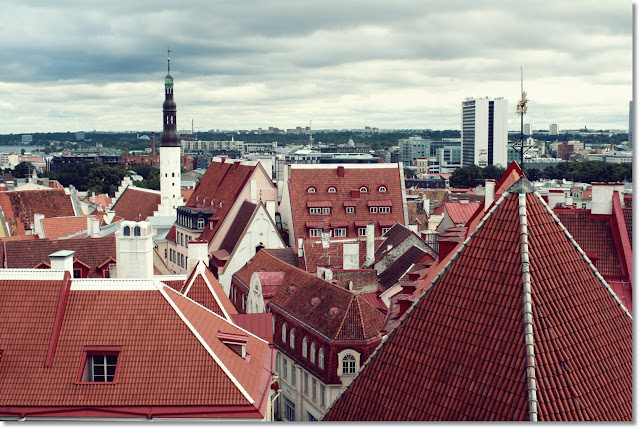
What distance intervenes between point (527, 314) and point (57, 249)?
32113mm

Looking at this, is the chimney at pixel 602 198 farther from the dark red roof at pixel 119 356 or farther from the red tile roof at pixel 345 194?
the red tile roof at pixel 345 194

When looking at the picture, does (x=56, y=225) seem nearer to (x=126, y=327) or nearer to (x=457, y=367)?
(x=126, y=327)

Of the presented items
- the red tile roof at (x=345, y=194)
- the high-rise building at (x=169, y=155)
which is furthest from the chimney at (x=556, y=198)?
the high-rise building at (x=169, y=155)

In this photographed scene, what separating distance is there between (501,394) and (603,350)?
2138 mm

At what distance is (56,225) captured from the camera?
5944 cm

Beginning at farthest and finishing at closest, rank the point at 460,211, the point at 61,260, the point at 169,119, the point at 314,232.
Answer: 1. the point at 169,119
2. the point at 314,232
3. the point at 460,211
4. the point at 61,260

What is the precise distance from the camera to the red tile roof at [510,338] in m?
12.0

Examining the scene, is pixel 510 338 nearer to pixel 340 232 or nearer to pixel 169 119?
pixel 340 232

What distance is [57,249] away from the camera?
40094mm

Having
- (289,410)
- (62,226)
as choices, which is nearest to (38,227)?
(62,226)

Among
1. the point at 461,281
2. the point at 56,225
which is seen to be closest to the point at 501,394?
the point at 461,281

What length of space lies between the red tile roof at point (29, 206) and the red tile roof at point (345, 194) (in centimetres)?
2118

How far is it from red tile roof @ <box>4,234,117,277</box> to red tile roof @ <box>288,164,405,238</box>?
1144 inches

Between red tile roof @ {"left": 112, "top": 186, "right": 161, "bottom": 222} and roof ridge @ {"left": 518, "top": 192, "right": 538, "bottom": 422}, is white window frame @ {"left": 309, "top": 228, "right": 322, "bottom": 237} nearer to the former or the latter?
red tile roof @ {"left": 112, "top": 186, "right": 161, "bottom": 222}
